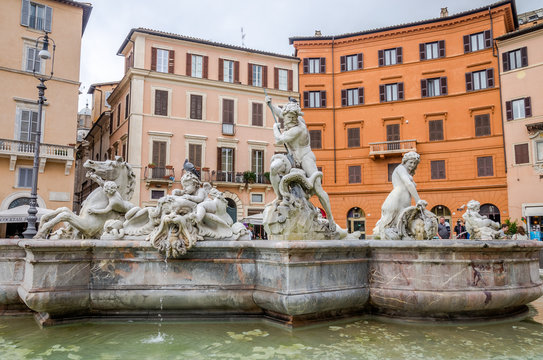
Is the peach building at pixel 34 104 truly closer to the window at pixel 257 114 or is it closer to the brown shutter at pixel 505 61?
the window at pixel 257 114

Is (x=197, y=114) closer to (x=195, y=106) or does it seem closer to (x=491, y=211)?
(x=195, y=106)

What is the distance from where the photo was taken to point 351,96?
108 feet

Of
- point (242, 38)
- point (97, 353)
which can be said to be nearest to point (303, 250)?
point (97, 353)

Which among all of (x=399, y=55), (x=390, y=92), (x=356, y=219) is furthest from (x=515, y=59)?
(x=356, y=219)

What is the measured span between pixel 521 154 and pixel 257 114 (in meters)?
17.7

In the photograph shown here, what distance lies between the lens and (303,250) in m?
4.54

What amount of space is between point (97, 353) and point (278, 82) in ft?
100

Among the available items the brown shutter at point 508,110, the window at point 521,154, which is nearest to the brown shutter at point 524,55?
the brown shutter at point 508,110

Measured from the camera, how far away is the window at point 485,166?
28438 millimetres

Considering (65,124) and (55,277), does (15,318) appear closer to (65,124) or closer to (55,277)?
(55,277)

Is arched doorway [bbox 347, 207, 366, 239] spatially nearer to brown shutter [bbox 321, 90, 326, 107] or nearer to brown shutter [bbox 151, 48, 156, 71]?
brown shutter [bbox 321, 90, 326, 107]

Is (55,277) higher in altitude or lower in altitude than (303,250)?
lower

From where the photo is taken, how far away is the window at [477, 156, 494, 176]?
93.3ft

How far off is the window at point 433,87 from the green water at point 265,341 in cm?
2834
